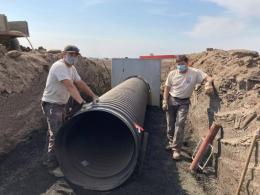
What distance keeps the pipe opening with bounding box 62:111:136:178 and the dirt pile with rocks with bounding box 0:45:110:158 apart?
1.92 m

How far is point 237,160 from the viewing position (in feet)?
17.9

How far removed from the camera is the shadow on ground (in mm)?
5492

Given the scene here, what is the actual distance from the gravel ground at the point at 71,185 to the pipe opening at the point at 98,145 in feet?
1.08

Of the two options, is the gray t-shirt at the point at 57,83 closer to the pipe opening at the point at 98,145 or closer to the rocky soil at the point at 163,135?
the pipe opening at the point at 98,145

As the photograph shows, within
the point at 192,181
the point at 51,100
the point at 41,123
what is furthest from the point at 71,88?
the point at 41,123

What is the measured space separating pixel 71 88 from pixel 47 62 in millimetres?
5240

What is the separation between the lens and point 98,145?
606cm

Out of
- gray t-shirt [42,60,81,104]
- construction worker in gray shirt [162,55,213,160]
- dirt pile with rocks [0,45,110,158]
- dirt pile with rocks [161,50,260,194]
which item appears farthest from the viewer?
dirt pile with rocks [0,45,110,158]

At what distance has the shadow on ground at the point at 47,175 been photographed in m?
5.49

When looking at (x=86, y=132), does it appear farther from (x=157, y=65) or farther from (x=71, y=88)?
(x=157, y=65)

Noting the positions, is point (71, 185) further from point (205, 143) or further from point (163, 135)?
point (163, 135)

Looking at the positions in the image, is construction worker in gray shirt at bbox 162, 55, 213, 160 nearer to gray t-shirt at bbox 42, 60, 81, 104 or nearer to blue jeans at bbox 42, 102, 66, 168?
gray t-shirt at bbox 42, 60, 81, 104

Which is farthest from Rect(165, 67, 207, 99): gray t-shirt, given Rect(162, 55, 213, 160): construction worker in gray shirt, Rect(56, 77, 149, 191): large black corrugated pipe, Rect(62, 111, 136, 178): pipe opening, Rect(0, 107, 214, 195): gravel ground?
Rect(62, 111, 136, 178): pipe opening

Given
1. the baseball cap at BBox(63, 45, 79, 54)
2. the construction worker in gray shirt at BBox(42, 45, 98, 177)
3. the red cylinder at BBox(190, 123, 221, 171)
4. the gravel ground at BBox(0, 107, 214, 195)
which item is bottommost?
the gravel ground at BBox(0, 107, 214, 195)
